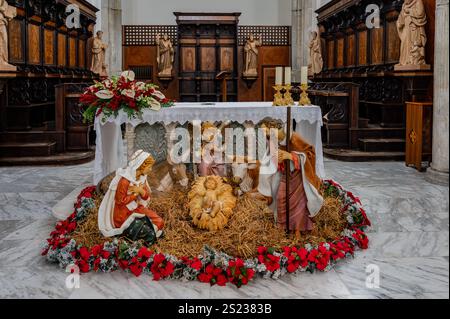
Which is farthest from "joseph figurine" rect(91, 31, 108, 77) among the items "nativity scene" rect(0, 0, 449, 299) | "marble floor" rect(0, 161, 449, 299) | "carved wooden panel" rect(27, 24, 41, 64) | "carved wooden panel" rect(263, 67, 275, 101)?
"marble floor" rect(0, 161, 449, 299)

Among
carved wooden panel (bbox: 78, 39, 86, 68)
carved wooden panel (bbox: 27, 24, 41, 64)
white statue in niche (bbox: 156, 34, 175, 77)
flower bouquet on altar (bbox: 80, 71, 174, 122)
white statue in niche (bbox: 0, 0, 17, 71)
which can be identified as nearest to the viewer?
flower bouquet on altar (bbox: 80, 71, 174, 122)

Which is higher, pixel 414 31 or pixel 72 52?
pixel 72 52

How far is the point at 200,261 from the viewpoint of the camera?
4.41m

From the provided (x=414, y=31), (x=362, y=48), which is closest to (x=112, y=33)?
(x=362, y=48)

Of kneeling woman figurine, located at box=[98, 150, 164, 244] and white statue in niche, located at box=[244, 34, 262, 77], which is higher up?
Answer: white statue in niche, located at box=[244, 34, 262, 77]

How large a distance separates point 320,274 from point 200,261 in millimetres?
966

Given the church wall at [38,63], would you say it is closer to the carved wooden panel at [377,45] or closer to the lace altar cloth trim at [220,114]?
the lace altar cloth trim at [220,114]

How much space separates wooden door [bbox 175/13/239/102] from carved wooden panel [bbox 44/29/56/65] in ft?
22.3

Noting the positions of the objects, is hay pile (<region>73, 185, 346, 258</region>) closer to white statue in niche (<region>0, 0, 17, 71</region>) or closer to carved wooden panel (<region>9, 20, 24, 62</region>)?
white statue in niche (<region>0, 0, 17, 71</region>)

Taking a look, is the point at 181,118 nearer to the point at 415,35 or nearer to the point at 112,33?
the point at 415,35

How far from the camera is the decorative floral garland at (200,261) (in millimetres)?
4305

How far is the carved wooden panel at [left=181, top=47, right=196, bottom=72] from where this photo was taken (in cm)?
2019

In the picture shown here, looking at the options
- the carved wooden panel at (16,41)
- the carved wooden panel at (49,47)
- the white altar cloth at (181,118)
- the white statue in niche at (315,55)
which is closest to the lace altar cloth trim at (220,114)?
the white altar cloth at (181,118)

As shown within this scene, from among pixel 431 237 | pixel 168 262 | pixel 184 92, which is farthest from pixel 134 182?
pixel 184 92
